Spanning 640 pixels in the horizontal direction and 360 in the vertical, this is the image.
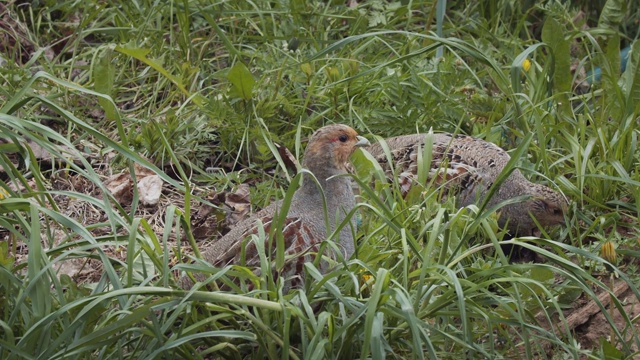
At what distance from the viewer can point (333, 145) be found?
518 centimetres

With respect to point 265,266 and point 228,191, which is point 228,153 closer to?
point 228,191

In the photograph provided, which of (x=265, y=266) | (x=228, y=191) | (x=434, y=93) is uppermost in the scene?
(x=265, y=266)

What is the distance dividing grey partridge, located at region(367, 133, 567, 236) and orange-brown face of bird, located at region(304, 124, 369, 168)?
18.9 inches

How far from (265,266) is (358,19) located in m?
3.34

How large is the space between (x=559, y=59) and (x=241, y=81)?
1.79 meters

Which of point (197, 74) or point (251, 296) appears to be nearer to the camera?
point (251, 296)

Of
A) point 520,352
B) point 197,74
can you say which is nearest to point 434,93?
point 197,74

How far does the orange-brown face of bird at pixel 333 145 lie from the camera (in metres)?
5.18

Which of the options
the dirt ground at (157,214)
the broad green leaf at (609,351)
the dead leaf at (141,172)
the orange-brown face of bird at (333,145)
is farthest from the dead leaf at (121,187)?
the broad green leaf at (609,351)

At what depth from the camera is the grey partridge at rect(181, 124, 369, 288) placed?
4.60 metres

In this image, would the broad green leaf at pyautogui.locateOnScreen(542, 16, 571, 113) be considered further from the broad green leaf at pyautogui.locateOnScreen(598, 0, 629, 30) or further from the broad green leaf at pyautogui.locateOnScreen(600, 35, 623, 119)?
the broad green leaf at pyautogui.locateOnScreen(598, 0, 629, 30)

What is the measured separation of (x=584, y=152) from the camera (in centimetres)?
549

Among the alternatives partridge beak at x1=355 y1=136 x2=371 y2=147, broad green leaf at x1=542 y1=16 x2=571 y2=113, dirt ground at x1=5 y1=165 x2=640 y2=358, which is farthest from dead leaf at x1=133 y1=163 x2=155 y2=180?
broad green leaf at x1=542 y1=16 x2=571 y2=113

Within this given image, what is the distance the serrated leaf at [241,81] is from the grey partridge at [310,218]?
0.84 metres
